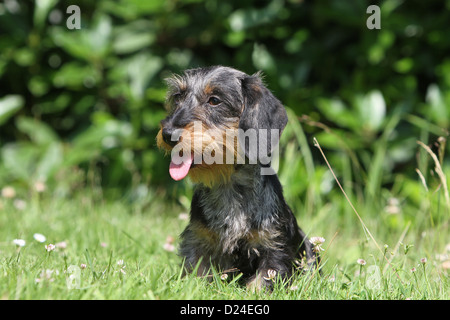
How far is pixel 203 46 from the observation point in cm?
575

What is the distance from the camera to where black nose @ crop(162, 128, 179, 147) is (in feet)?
10.4

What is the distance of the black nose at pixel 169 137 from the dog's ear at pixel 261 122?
0.40 meters

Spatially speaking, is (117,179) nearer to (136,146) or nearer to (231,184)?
(136,146)

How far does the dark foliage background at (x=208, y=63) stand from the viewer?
512 cm

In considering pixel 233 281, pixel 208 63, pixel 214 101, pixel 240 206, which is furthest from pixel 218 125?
pixel 208 63

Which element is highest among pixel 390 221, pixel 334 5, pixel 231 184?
pixel 334 5

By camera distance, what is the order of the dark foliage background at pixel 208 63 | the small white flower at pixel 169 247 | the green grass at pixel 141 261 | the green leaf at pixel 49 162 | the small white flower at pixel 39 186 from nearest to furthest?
the green grass at pixel 141 261 < the small white flower at pixel 169 247 < the small white flower at pixel 39 186 < the dark foliage background at pixel 208 63 < the green leaf at pixel 49 162

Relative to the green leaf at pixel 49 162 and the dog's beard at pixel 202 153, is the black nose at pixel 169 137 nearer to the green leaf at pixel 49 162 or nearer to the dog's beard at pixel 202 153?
the dog's beard at pixel 202 153

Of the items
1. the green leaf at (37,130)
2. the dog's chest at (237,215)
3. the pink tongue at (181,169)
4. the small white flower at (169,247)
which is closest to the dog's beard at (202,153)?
the pink tongue at (181,169)

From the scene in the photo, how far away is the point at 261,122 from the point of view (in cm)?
332

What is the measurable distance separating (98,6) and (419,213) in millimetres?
3573

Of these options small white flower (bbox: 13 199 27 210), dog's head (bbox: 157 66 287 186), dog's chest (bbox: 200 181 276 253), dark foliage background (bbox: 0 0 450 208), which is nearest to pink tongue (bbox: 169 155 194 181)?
dog's head (bbox: 157 66 287 186)
